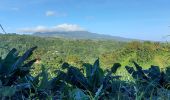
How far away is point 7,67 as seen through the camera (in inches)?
80.0

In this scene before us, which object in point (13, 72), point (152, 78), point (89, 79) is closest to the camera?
point (13, 72)

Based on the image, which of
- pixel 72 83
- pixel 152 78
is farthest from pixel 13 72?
pixel 152 78

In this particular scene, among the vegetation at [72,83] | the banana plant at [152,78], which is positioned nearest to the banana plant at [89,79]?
the vegetation at [72,83]

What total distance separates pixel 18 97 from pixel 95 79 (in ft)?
1.48

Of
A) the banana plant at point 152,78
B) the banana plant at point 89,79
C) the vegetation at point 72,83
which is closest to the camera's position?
the vegetation at point 72,83

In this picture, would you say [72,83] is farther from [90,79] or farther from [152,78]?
[152,78]

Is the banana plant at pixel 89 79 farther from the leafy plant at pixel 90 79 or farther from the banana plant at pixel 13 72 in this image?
the banana plant at pixel 13 72

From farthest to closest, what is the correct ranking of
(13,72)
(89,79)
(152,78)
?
(152,78), (89,79), (13,72)

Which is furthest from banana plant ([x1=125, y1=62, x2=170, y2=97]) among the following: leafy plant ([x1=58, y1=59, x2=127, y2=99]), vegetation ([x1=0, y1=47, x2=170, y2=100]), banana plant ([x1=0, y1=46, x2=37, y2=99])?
banana plant ([x1=0, y1=46, x2=37, y2=99])

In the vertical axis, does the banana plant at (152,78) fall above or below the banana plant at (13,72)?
below

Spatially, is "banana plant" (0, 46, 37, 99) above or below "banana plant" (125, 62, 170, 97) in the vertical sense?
above

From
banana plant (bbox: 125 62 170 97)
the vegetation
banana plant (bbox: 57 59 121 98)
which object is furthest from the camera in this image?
banana plant (bbox: 125 62 170 97)

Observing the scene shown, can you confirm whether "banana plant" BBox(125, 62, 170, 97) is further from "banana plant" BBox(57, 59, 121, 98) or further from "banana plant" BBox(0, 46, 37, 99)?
"banana plant" BBox(0, 46, 37, 99)

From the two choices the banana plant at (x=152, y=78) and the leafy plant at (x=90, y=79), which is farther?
the banana plant at (x=152, y=78)
